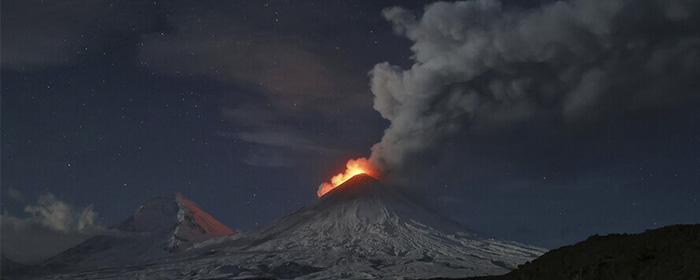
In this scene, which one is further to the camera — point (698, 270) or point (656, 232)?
point (656, 232)

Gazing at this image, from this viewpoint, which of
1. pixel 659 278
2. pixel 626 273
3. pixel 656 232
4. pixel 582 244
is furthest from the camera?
pixel 582 244

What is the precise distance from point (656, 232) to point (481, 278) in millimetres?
19909

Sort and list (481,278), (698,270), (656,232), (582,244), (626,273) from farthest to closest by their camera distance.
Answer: (481,278), (582,244), (656,232), (626,273), (698,270)

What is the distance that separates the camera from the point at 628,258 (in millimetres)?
45562

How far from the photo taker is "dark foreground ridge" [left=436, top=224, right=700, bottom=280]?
133 feet

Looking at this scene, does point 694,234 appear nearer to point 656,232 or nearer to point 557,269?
point 656,232

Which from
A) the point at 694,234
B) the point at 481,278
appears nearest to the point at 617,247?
the point at 694,234

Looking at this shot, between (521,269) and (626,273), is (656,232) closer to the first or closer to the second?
(626,273)

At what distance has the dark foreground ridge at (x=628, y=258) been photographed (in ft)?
133

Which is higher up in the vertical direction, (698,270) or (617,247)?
(617,247)

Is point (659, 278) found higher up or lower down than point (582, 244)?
lower down

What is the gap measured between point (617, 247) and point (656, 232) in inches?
119

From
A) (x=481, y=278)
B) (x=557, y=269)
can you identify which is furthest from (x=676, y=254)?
(x=481, y=278)

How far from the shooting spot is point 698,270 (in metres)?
37.3
